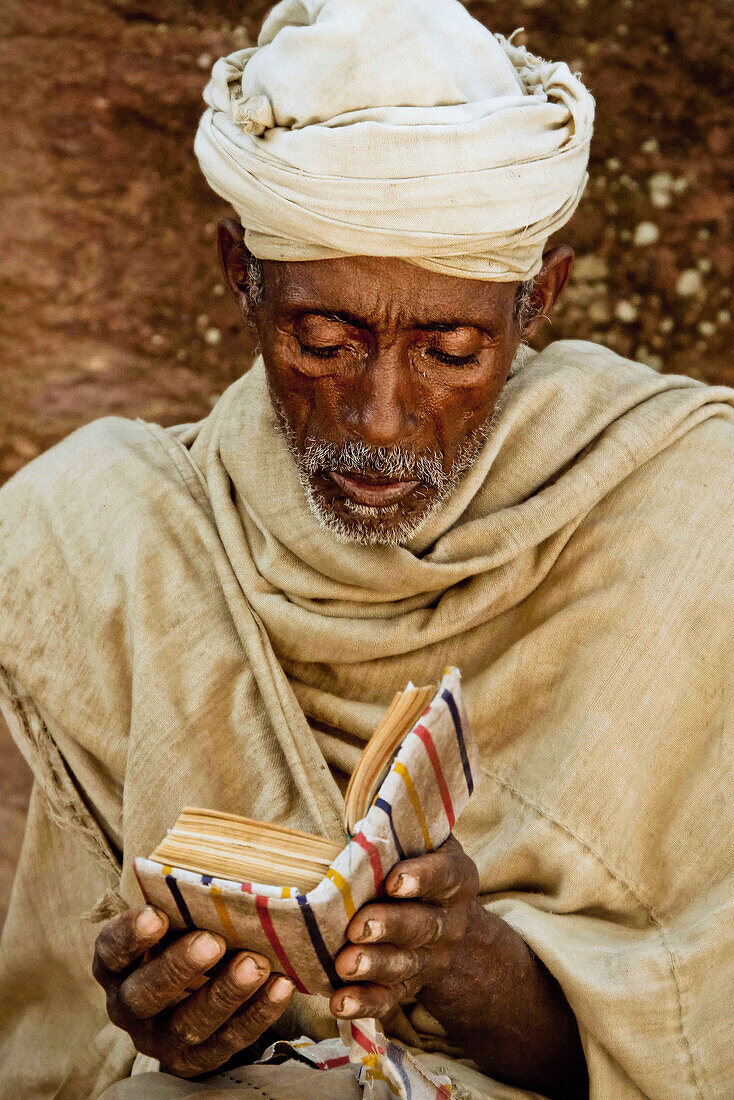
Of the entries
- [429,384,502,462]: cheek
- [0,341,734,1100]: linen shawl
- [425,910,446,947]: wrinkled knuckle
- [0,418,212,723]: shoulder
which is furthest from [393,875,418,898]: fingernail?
[0,418,212,723]: shoulder

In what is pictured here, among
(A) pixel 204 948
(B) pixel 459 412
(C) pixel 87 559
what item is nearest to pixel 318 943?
(A) pixel 204 948

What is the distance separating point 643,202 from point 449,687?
314 centimetres

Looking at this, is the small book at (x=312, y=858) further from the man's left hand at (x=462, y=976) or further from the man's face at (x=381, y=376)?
the man's face at (x=381, y=376)

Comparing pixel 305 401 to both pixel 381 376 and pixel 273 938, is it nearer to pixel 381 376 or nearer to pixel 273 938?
pixel 381 376

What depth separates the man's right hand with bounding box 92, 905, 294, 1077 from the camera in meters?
1.83

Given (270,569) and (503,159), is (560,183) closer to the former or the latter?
(503,159)

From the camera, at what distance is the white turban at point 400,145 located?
2.28 m

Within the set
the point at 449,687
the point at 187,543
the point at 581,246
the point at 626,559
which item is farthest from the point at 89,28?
the point at 449,687

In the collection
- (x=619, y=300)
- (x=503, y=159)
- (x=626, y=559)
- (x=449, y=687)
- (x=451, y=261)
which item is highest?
(x=503, y=159)

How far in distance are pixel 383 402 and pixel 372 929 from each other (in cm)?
96

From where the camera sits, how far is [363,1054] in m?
2.04

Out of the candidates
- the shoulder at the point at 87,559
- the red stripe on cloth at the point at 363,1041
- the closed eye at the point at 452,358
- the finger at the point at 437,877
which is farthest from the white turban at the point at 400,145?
the red stripe on cloth at the point at 363,1041

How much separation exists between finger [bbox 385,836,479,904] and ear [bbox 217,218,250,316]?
1233 millimetres

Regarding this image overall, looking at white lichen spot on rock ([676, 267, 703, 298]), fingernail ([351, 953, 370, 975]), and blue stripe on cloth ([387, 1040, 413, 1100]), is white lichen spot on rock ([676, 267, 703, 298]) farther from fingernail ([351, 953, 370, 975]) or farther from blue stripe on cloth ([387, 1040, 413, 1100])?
fingernail ([351, 953, 370, 975])
